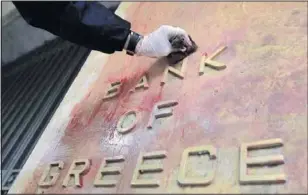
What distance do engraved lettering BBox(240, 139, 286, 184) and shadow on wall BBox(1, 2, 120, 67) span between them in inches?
97.2

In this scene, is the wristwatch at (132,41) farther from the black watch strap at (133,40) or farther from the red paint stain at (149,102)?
the red paint stain at (149,102)

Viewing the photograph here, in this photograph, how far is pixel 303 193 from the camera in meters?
0.97

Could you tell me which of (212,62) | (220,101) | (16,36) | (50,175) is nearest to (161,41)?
(212,62)

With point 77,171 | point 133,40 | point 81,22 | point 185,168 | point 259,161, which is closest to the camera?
point 259,161

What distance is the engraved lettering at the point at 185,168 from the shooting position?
1115mm

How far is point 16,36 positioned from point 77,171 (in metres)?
2.23

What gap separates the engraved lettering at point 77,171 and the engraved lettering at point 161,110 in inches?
10.4

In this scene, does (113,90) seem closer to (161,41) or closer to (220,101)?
(161,41)

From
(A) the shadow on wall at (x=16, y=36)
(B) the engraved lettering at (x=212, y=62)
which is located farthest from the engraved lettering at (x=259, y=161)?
(A) the shadow on wall at (x=16, y=36)

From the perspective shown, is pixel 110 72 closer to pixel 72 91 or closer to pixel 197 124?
pixel 72 91

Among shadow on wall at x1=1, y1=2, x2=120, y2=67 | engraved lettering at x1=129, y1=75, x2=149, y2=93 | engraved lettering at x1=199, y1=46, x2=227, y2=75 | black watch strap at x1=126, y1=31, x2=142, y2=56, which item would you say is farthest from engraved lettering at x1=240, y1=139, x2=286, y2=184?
shadow on wall at x1=1, y1=2, x2=120, y2=67

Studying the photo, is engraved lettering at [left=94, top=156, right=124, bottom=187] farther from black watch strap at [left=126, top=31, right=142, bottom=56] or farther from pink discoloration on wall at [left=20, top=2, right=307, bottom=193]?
black watch strap at [left=126, top=31, right=142, bottom=56]

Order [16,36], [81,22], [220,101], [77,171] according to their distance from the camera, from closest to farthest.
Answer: [220,101] < [77,171] < [81,22] < [16,36]

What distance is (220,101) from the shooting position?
1305mm
